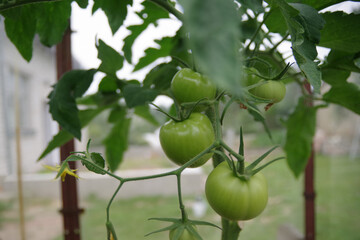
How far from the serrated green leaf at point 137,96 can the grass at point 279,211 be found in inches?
60.5

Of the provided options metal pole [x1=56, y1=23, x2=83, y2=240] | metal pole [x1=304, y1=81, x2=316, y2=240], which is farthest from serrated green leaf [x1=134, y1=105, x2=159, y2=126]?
metal pole [x1=304, y1=81, x2=316, y2=240]

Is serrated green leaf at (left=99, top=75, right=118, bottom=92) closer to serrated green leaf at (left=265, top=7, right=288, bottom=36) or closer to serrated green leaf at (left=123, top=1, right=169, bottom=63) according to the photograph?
serrated green leaf at (left=123, top=1, right=169, bottom=63)

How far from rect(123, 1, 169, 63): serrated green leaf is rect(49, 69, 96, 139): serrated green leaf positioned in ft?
0.27

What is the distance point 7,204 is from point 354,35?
2625mm

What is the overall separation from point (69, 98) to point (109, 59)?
0.08 m

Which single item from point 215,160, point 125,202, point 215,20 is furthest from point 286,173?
point 215,20

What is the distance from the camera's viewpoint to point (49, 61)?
2959 mm

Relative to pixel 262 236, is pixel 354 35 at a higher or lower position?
higher

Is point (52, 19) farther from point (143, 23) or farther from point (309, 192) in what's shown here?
point (309, 192)

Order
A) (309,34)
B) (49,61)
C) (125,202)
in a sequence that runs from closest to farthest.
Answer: (309,34) → (125,202) → (49,61)

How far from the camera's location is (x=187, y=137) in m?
0.27

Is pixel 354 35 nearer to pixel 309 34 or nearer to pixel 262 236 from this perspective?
pixel 309 34

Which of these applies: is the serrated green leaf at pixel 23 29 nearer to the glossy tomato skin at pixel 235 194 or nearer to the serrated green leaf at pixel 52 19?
the serrated green leaf at pixel 52 19

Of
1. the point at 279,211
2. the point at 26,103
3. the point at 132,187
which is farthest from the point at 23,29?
the point at 26,103
